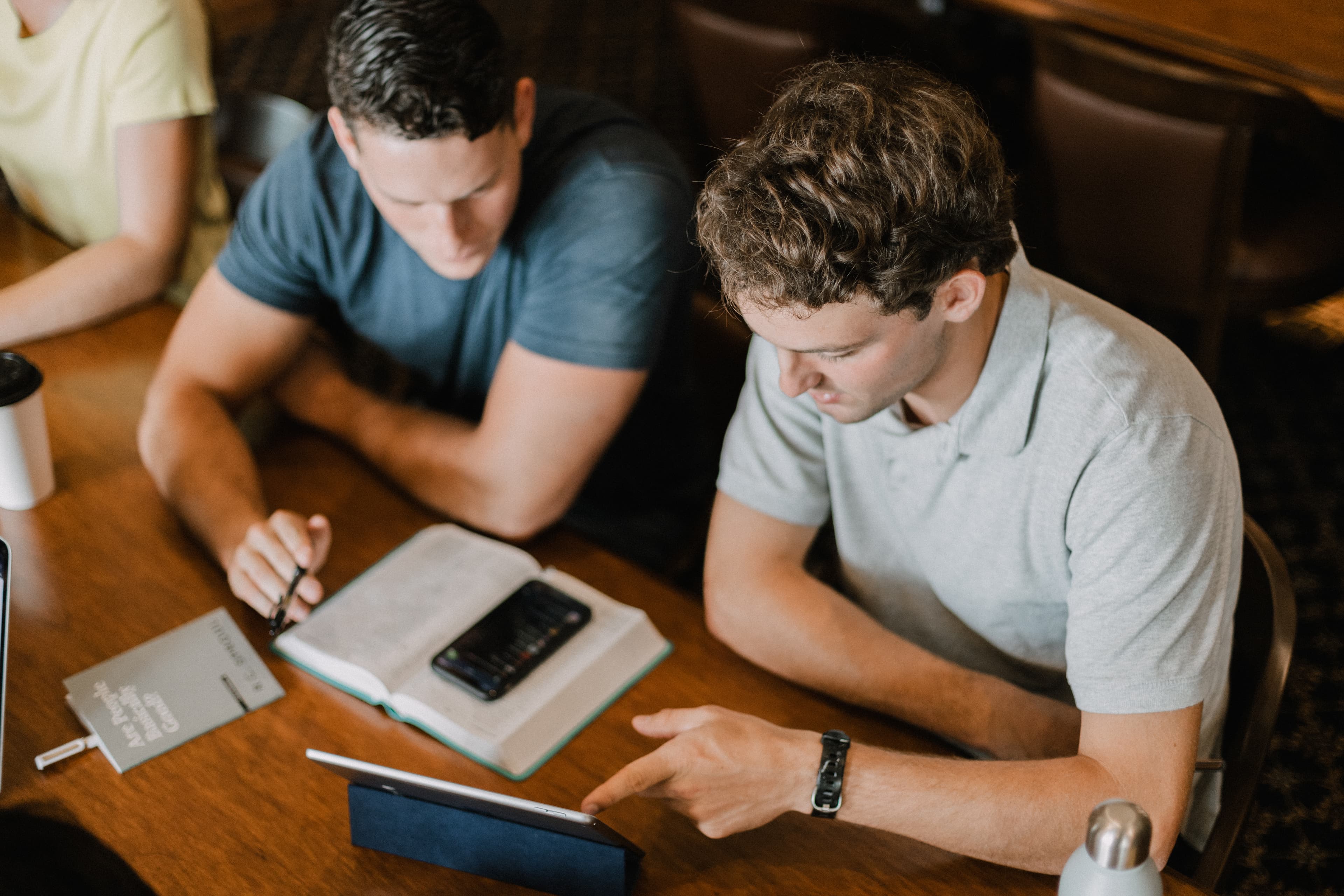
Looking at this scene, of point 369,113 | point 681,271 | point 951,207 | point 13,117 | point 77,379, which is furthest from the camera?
point 13,117

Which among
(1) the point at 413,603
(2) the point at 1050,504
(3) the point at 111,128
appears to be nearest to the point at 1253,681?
(2) the point at 1050,504

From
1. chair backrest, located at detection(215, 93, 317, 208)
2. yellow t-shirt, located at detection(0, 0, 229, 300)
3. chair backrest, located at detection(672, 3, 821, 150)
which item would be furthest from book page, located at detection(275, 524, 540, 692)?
chair backrest, located at detection(672, 3, 821, 150)

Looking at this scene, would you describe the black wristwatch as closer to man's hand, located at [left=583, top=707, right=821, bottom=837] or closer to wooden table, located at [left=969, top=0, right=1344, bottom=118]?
man's hand, located at [left=583, top=707, right=821, bottom=837]

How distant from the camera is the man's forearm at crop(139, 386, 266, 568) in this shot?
145cm

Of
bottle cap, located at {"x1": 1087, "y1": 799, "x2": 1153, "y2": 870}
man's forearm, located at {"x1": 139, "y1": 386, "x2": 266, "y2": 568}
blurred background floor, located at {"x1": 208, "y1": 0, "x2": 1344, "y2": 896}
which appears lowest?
blurred background floor, located at {"x1": 208, "y1": 0, "x2": 1344, "y2": 896}

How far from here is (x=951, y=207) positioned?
107cm

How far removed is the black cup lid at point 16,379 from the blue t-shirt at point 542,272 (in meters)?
0.33

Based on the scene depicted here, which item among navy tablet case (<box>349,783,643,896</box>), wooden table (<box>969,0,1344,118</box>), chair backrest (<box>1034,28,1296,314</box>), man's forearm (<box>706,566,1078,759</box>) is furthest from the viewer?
wooden table (<box>969,0,1344,118</box>)

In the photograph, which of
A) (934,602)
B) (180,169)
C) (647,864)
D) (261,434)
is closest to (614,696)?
(647,864)

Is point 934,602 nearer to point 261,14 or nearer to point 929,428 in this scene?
point 929,428

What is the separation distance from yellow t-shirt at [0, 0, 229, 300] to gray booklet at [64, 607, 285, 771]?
977mm

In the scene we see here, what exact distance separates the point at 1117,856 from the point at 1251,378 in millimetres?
2541

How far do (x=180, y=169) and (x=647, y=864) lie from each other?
1.49 m

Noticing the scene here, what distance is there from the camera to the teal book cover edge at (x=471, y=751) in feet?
3.89
